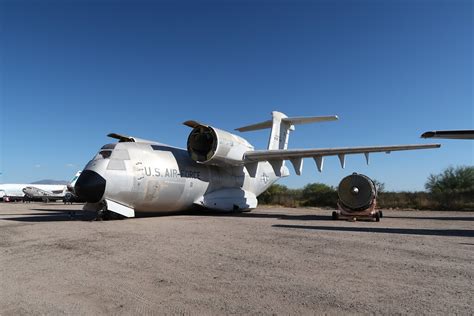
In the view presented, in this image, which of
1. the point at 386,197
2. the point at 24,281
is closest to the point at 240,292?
the point at 24,281

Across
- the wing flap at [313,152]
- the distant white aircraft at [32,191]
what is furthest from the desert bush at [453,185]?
the distant white aircraft at [32,191]

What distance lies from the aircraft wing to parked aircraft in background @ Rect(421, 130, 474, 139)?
3587 millimetres

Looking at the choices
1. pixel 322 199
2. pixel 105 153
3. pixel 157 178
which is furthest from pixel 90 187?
pixel 322 199

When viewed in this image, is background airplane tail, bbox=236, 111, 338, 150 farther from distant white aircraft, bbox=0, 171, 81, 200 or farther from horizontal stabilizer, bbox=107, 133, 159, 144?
distant white aircraft, bbox=0, 171, 81, 200

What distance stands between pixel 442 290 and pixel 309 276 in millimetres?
1726

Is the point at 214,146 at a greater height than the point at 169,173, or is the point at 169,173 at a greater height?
the point at 214,146

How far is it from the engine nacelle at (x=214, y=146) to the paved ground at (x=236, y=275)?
344 inches

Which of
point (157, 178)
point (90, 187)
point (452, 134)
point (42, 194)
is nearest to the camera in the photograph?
point (90, 187)

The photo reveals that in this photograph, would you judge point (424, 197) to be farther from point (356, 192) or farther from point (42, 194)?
point (42, 194)

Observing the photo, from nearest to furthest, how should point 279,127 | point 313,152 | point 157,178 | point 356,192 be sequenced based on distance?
point 356,192
point 157,178
point 313,152
point 279,127

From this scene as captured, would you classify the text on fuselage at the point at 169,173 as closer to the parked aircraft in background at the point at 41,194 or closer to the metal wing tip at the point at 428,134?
the metal wing tip at the point at 428,134

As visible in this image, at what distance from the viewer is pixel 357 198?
15922 millimetres

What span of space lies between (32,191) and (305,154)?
50957 mm

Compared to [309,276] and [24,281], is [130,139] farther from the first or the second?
[309,276]
